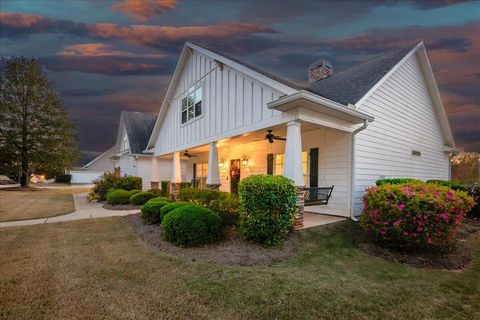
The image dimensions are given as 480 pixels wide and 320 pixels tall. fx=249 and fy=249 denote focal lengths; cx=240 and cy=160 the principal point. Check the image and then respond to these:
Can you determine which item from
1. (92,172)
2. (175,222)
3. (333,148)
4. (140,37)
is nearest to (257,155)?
(333,148)

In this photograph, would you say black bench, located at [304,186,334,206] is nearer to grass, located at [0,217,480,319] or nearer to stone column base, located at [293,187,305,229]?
stone column base, located at [293,187,305,229]

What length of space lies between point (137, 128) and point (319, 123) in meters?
17.1

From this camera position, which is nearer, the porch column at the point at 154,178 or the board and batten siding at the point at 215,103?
the board and batten siding at the point at 215,103

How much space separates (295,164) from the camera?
599 cm

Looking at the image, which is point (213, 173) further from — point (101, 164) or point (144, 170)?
point (101, 164)

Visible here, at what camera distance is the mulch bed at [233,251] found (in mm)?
4231

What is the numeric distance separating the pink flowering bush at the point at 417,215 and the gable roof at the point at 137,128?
53.3ft

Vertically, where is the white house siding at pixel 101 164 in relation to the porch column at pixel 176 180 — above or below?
above

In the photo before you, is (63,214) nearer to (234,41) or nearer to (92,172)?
(234,41)

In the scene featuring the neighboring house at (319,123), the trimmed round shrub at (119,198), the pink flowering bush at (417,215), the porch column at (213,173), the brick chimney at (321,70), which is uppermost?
the brick chimney at (321,70)

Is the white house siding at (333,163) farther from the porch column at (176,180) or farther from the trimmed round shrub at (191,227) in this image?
the porch column at (176,180)

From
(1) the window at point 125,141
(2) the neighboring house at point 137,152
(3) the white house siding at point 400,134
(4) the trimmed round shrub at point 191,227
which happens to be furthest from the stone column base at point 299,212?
(1) the window at point 125,141

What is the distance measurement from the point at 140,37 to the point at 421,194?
12125 mm

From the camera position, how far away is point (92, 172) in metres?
40.7
